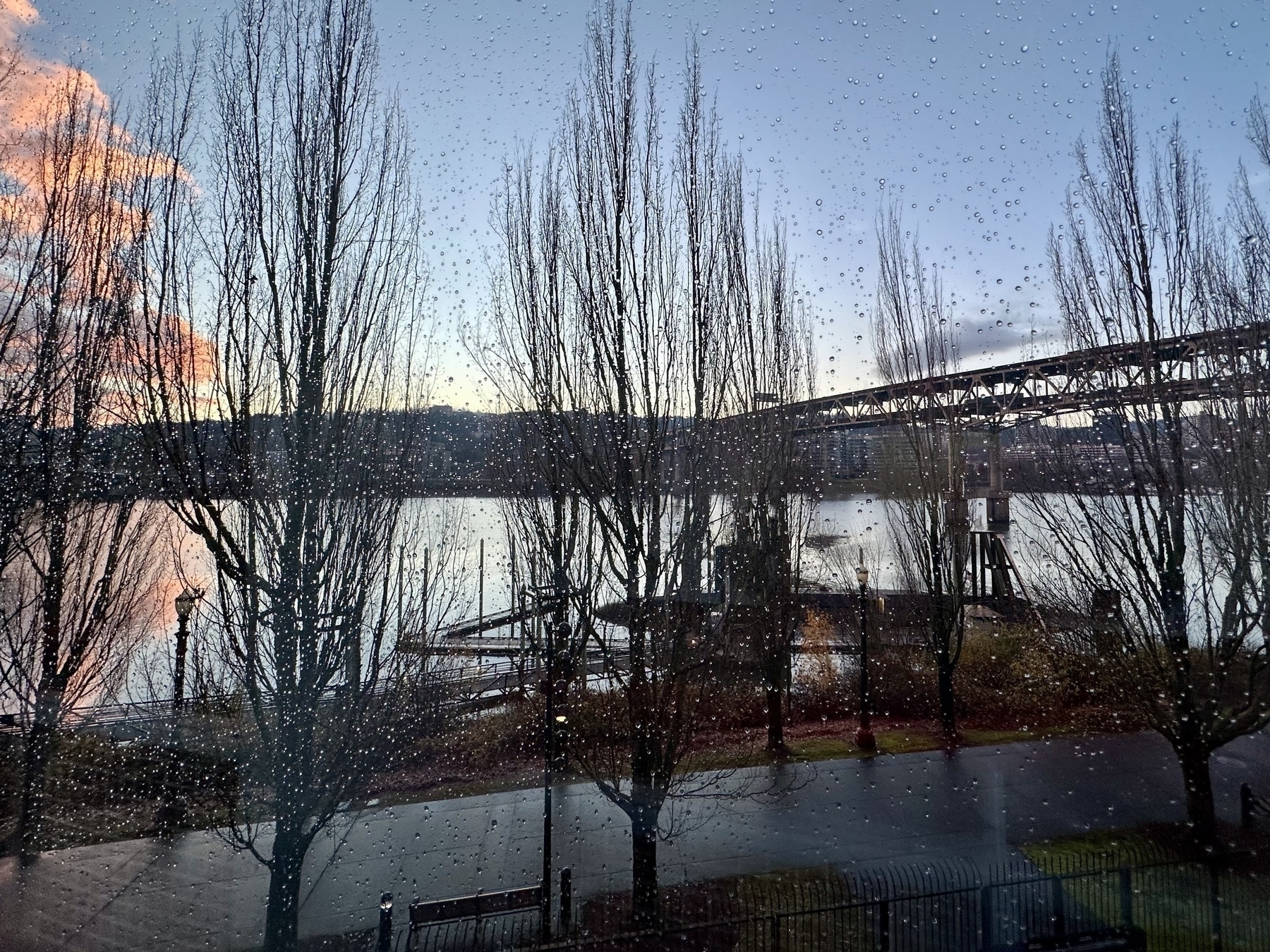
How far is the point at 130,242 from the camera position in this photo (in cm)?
200

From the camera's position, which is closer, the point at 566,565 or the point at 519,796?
the point at 566,565

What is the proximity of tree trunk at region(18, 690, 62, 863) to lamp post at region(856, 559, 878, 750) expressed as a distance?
4026 mm

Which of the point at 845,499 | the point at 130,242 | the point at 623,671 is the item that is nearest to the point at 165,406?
the point at 130,242

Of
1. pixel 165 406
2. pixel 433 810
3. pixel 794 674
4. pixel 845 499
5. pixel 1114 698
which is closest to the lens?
pixel 165 406

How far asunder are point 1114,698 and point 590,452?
2487 mm

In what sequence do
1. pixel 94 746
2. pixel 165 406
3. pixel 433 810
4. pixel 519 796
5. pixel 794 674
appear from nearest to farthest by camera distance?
pixel 165 406, pixel 94 746, pixel 433 810, pixel 519 796, pixel 794 674

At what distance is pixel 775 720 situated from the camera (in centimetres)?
381

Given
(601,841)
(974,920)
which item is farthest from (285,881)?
(974,920)

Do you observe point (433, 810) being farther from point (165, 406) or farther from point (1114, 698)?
point (1114, 698)

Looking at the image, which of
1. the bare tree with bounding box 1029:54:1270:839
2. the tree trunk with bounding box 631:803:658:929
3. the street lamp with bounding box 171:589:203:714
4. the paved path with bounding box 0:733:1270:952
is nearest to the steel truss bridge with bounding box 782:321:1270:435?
the bare tree with bounding box 1029:54:1270:839

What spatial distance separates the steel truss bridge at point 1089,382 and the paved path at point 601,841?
4.38 ft

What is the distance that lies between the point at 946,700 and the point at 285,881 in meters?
3.60

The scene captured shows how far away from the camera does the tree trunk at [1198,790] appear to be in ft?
6.82

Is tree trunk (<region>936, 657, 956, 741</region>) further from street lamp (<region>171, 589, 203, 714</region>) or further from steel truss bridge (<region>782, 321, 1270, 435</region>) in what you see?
street lamp (<region>171, 589, 203, 714</region>)
